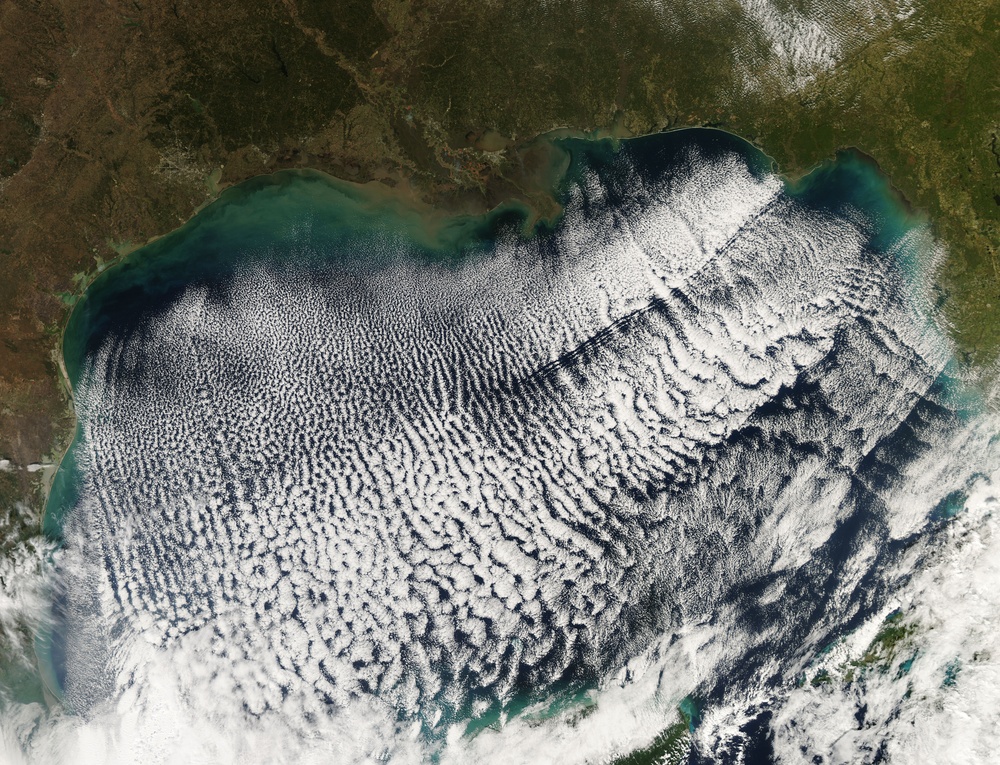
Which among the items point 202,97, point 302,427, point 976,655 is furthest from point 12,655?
point 976,655

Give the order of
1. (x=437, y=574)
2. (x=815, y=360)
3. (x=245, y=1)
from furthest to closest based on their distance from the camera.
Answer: (x=245, y=1) < (x=815, y=360) < (x=437, y=574)

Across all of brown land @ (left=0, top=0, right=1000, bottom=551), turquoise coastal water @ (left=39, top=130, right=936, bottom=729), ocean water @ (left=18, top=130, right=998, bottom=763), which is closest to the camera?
ocean water @ (left=18, top=130, right=998, bottom=763)

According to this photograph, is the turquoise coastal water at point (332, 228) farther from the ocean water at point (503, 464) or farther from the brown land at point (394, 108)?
the brown land at point (394, 108)

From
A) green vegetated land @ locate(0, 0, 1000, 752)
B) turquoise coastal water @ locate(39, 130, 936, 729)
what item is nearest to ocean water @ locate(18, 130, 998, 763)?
turquoise coastal water @ locate(39, 130, 936, 729)

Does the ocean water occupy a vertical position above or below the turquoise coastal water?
below

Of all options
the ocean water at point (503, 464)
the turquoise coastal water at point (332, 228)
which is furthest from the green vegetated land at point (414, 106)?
the ocean water at point (503, 464)

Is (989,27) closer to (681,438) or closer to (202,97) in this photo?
(681,438)

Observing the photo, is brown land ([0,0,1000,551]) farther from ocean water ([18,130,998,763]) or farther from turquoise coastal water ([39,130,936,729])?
ocean water ([18,130,998,763])
